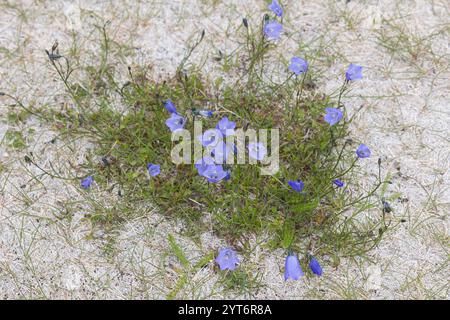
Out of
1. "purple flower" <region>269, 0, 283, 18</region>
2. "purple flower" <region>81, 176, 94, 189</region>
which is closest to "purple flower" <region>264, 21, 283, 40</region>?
"purple flower" <region>269, 0, 283, 18</region>

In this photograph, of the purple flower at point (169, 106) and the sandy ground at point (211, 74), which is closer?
the sandy ground at point (211, 74)

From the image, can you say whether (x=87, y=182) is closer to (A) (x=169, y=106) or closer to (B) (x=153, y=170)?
(B) (x=153, y=170)

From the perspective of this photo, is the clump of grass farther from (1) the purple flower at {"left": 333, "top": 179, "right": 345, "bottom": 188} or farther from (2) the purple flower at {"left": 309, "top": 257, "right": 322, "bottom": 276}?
(2) the purple flower at {"left": 309, "top": 257, "right": 322, "bottom": 276}

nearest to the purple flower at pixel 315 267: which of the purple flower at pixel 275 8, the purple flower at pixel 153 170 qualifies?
the purple flower at pixel 153 170

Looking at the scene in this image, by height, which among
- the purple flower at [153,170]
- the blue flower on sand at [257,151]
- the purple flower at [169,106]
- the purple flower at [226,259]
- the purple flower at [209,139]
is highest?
the purple flower at [169,106]

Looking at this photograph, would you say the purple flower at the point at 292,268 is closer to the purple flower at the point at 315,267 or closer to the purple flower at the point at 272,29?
the purple flower at the point at 315,267
